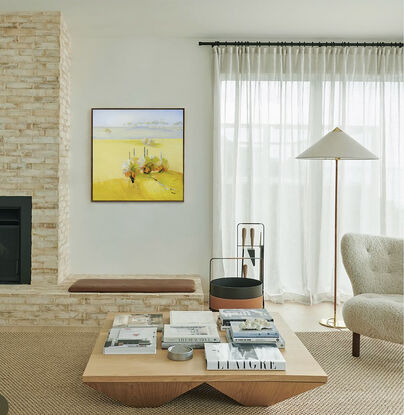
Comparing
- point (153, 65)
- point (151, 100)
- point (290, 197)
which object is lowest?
point (290, 197)

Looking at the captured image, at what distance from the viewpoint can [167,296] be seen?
418 centimetres

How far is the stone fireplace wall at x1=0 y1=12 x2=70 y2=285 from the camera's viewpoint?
171 inches

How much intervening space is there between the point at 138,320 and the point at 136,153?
7.31ft

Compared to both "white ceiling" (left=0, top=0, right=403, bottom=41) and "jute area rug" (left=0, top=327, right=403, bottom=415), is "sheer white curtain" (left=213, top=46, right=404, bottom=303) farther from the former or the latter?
"jute area rug" (left=0, top=327, right=403, bottom=415)

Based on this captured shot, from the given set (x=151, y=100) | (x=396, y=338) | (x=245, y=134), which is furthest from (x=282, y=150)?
(x=396, y=338)

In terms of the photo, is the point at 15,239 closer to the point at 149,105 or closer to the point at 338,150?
the point at 149,105

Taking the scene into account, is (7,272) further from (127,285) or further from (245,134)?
(245,134)

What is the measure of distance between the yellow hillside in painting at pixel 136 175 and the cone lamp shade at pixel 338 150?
4.43ft

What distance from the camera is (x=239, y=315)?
2877mm

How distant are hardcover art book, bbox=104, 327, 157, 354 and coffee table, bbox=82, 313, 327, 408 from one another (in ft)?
0.12

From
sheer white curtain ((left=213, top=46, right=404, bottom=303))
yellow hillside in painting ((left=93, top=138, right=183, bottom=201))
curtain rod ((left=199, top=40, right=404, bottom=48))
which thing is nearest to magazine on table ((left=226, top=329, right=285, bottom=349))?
sheer white curtain ((left=213, top=46, right=404, bottom=303))

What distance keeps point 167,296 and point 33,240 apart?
50.4 inches

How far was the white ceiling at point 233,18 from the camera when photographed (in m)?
4.02

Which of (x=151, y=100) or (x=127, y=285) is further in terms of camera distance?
(x=151, y=100)
